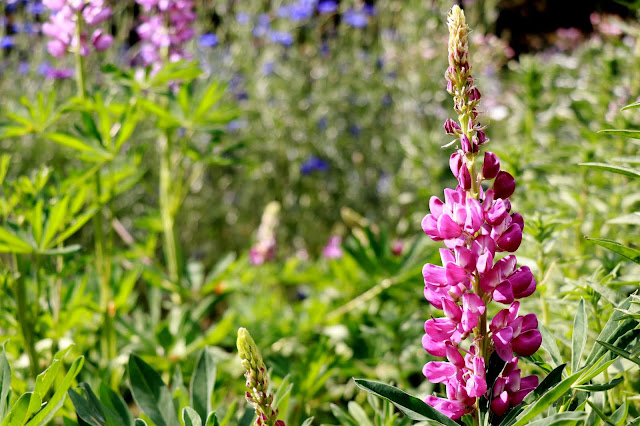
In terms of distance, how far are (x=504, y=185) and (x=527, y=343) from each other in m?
0.18

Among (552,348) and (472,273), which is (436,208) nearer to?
(472,273)

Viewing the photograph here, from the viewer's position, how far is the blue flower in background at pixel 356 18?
3705mm

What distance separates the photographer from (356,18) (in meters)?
3.76

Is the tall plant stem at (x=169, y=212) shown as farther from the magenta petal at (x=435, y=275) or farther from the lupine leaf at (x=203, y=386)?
the magenta petal at (x=435, y=275)

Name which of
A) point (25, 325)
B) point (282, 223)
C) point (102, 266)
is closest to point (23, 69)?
point (282, 223)

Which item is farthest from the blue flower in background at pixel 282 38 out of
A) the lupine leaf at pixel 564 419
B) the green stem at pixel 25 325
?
the lupine leaf at pixel 564 419

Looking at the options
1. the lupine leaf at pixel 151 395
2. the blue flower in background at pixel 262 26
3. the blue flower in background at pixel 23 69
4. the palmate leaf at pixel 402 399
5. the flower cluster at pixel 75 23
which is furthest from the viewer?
the blue flower in background at pixel 23 69

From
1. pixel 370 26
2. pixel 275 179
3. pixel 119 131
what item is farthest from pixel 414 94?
pixel 119 131

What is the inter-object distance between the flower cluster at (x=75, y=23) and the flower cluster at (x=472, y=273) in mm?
1178

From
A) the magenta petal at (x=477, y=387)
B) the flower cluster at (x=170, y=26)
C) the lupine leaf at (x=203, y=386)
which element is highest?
the flower cluster at (x=170, y=26)

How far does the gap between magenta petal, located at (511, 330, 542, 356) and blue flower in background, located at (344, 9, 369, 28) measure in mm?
3259

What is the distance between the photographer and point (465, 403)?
2.30 ft

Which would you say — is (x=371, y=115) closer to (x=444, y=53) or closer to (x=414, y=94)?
(x=414, y=94)

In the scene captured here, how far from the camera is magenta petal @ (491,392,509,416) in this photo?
2.25 feet
